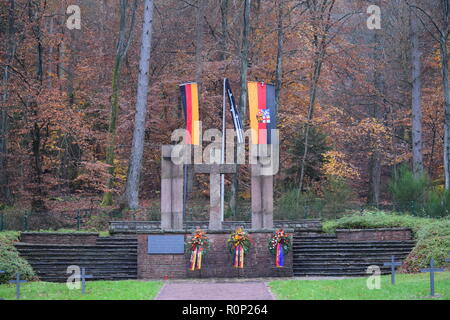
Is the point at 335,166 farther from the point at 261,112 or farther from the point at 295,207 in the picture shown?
the point at 261,112

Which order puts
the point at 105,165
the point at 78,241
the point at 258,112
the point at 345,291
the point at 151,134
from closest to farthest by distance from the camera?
1. the point at 345,291
2. the point at 258,112
3. the point at 78,241
4. the point at 105,165
5. the point at 151,134

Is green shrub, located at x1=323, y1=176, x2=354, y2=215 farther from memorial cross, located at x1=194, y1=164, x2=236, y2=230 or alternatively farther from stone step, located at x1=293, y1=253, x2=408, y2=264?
memorial cross, located at x1=194, y1=164, x2=236, y2=230

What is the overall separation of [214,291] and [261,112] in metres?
7.98

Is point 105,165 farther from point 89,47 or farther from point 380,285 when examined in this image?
point 380,285

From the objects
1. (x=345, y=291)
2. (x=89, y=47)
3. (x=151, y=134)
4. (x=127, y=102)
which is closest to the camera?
(x=345, y=291)

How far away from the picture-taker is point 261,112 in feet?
76.5

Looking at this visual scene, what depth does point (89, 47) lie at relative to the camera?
42125 mm

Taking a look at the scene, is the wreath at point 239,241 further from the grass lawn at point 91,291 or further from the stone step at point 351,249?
the grass lawn at point 91,291

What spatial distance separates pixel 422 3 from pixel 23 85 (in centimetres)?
2102

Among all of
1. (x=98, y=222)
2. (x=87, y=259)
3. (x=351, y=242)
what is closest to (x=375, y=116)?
(x=351, y=242)

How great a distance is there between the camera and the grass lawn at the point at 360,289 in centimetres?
1485

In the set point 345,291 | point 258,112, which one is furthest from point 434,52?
point 345,291

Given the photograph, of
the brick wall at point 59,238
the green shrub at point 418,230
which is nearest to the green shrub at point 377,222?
the green shrub at point 418,230

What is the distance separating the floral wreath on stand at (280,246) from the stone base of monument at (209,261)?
0.79 feet
